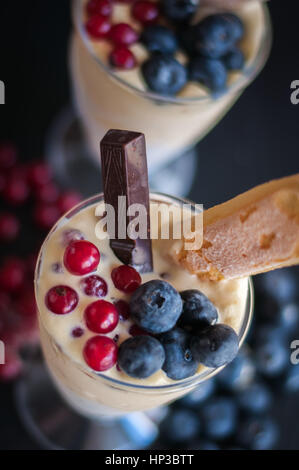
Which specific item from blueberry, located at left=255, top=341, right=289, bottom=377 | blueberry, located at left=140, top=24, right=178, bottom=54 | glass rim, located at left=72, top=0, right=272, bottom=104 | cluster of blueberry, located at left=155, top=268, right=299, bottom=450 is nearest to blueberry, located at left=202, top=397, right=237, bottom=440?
cluster of blueberry, located at left=155, top=268, right=299, bottom=450

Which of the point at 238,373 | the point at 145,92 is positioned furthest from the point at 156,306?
the point at 238,373

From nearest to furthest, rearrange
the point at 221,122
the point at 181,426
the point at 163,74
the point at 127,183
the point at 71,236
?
the point at 127,183 → the point at 71,236 → the point at 163,74 → the point at 181,426 → the point at 221,122

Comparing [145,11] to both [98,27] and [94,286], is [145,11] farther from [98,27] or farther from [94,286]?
[94,286]

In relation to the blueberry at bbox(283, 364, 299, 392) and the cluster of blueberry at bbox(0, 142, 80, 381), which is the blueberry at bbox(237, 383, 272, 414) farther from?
the cluster of blueberry at bbox(0, 142, 80, 381)

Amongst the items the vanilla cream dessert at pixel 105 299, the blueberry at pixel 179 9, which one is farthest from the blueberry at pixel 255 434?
the blueberry at pixel 179 9

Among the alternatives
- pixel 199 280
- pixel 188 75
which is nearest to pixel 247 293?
pixel 199 280

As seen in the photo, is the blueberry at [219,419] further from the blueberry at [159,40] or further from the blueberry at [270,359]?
the blueberry at [159,40]
